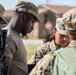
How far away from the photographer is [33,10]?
5164 millimetres

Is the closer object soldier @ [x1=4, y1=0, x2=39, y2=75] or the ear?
soldier @ [x1=4, y1=0, x2=39, y2=75]

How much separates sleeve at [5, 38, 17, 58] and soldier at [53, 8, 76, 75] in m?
1.37

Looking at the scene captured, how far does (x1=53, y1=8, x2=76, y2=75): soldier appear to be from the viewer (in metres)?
3.29

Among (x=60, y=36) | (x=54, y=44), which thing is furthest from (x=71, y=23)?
(x=54, y=44)

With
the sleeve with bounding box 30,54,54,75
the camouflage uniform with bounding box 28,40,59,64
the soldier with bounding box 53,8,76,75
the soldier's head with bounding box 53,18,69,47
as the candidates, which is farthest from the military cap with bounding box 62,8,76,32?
the camouflage uniform with bounding box 28,40,59,64

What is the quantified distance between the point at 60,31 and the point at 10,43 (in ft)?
4.95

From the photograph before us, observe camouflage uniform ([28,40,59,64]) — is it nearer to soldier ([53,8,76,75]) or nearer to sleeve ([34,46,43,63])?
sleeve ([34,46,43,63])

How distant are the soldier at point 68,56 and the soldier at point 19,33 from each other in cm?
135

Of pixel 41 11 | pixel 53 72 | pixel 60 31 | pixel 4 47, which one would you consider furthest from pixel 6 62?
pixel 41 11

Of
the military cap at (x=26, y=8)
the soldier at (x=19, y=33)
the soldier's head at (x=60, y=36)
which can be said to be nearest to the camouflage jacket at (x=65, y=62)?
the soldier at (x=19, y=33)

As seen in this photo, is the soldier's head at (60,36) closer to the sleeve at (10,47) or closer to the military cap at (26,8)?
the military cap at (26,8)

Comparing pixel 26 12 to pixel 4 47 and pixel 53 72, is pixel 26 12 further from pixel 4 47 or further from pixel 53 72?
pixel 53 72

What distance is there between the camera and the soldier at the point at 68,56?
10.8ft

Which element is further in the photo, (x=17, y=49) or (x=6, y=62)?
(x=17, y=49)
